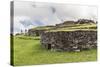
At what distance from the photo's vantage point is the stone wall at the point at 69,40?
9.35ft

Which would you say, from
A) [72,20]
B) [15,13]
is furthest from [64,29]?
[15,13]

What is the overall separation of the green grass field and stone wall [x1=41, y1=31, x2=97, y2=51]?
0.07 m

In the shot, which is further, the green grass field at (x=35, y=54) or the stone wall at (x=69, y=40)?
the stone wall at (x=69, y=40)

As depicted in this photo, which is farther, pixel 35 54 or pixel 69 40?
pixel 69 40

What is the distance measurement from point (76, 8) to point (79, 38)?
1.32 feet

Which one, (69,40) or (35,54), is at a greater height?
(69,40)

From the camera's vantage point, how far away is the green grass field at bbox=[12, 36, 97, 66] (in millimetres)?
2670

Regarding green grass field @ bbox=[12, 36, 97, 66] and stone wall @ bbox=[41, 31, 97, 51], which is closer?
green grass field @ bbox=[12, 36, 97, 66]

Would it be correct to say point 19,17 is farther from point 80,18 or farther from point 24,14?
point 80,18

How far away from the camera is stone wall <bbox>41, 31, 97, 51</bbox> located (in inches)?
112

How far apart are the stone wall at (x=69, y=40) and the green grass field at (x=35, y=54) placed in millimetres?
69

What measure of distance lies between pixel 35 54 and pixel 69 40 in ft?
1.64

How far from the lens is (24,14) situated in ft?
8.86

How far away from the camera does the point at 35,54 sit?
2.77m
